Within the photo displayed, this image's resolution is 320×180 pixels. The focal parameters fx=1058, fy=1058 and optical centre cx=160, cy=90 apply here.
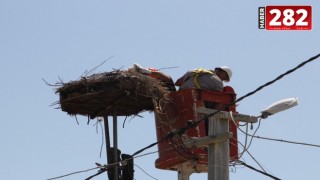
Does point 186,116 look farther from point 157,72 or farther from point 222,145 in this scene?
point 222,145

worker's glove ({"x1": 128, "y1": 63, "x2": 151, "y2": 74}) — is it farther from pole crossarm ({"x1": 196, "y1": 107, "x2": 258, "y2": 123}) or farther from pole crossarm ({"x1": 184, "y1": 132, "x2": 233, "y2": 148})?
pole crossarm ({"x1": 196, "y1": 107, "x2": 258, "y2": 123})

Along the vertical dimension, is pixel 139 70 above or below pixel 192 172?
above

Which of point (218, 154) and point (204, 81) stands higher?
point (204, 81)

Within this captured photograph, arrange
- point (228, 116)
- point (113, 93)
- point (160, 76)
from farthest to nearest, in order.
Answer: point (160, 76) < point (113, 93) < point (228, 116)

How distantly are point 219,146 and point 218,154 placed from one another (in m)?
0.13

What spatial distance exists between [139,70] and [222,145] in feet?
A: 13.6

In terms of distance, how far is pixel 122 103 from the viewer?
1964 cm

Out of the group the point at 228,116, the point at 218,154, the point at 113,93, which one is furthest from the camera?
the point at 113,93

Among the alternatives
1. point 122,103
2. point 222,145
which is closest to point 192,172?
point 122,103

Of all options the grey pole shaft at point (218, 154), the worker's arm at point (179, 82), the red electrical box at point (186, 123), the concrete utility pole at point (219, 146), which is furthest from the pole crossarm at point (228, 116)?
the worker's arm at point (179, 82)

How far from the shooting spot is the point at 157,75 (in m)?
19.6

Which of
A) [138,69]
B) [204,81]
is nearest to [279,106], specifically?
[204,81]

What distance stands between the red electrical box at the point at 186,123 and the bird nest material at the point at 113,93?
10.9 inches

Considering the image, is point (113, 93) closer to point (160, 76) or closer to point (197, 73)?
point (160, 76)
